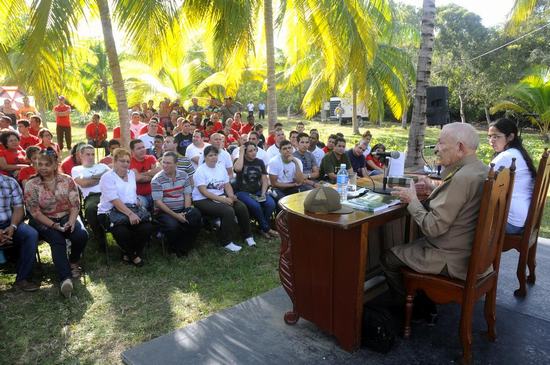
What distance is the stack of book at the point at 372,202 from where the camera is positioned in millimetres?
3076

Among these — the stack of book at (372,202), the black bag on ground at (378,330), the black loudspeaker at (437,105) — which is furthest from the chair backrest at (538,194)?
the black loudspeaker at (437,105)

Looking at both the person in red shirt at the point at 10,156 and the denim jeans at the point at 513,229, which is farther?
the person in red shirt at the point at 10,156

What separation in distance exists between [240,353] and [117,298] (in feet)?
5.44

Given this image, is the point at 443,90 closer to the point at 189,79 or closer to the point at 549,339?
the point at 549,339

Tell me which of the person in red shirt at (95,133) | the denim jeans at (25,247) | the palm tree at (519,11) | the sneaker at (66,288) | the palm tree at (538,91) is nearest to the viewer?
the sneaker at (66,288)

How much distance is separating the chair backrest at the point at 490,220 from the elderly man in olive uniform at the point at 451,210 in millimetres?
96

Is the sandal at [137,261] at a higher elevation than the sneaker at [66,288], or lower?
lower

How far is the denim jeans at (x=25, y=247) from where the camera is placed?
165 inches

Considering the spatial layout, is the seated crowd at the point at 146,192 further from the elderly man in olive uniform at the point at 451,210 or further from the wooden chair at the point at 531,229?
the elderly man in olive uniform at the point at 451,210

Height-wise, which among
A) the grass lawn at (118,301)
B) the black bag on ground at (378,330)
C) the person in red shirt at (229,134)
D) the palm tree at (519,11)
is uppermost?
the palm tree at (519,11)

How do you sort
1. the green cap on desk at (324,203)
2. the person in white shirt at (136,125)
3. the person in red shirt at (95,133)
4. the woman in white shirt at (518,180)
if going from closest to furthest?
the green cap on desk at (324,203), the woman in white shirt at (518,180), the person in red shirt at (95,133), the person in white shirt at (136,125)

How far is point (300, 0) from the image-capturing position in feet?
28.4

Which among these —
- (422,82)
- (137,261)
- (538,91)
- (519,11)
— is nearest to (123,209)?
(137,261)

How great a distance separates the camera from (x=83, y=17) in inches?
270
